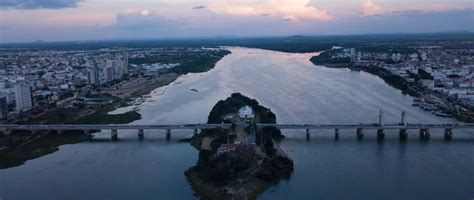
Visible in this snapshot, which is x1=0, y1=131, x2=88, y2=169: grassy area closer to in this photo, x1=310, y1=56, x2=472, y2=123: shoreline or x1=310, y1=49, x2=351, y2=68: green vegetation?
x1=310, y1=56, x2=472, y2=123: shoreline

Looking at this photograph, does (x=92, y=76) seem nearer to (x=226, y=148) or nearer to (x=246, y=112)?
(x=246, y=112)

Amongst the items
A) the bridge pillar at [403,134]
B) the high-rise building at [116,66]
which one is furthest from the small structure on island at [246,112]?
the high-rise building at [116,66]

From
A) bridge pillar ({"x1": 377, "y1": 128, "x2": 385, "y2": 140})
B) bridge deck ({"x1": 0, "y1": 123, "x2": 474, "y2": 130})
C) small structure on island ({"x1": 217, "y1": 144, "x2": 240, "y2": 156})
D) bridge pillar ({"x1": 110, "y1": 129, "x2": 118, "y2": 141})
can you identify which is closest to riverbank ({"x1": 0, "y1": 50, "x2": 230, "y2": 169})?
bridge deck ({"x1": 0, "y1": 123, "x2": 474, "y2": 130})

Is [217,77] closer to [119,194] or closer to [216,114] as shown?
[216,114]

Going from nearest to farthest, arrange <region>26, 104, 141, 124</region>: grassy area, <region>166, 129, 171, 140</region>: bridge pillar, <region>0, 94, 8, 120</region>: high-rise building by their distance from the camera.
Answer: <region>166, 129, 171, 140</region>: bridge pillar < <region>26, 104, 141, 124</region>: grassy area < <region>0, 94, 8, 120</region>: high-rise building

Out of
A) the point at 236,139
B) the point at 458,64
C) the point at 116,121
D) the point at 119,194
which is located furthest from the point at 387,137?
the point at 458,64

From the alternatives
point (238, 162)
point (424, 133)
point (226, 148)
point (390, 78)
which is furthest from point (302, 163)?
point (390, 78)
